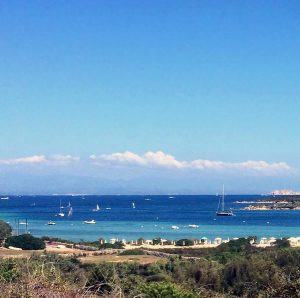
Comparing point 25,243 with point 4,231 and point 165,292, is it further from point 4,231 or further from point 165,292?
point 165,292

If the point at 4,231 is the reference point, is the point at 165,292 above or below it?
above

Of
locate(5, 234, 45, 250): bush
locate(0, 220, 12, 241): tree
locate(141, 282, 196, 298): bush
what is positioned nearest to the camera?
locate(141, 282, 196, 298): bush

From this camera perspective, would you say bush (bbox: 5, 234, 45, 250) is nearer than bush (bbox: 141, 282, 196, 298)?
No

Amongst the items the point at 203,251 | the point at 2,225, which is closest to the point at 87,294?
the point at 203,251

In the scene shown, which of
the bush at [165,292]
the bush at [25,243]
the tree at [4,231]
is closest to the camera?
the bush at [165,292]

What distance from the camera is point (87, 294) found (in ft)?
24.4

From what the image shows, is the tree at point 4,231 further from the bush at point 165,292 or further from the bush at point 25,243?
the bush at point 165,292

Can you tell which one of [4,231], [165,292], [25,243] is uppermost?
[165,292]

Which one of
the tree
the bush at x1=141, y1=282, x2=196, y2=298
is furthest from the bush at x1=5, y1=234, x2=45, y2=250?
the bush at x1=141, y1=282, x2=196, y2=298

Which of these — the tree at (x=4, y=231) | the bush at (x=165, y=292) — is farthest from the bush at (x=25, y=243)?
the bush at (x=165, y=292)

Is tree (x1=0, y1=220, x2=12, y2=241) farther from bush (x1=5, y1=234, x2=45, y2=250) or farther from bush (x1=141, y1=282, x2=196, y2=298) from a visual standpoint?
bush (x1=141, y1=282, x2=196, y2=298)

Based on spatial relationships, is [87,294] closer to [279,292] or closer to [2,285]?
[2,285]

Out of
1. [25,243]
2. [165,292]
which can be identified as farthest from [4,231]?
[165,292]

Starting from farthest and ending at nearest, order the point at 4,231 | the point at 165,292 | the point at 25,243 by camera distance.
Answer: the point at 4,231, the point at 25,243, the point at 165,292
